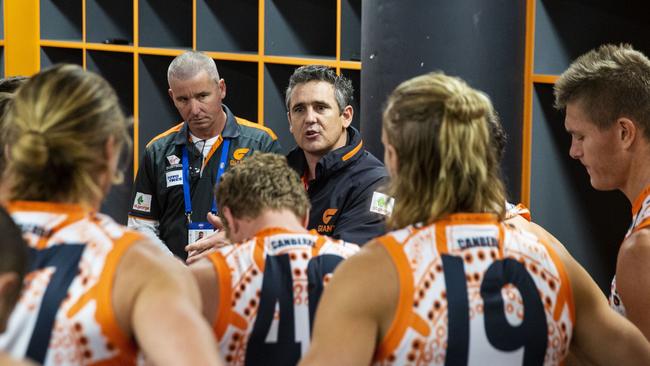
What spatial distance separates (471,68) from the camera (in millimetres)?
3143

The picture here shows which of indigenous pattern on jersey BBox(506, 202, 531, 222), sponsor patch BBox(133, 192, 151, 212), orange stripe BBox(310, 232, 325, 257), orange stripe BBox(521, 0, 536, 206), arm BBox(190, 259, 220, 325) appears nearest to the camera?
arm BBox(190, 259, 220, 325)

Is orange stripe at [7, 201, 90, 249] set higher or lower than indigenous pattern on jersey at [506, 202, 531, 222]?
higher

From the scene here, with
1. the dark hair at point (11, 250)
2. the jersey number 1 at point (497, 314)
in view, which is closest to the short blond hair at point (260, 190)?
the jersey number 1 at point (497, 314)

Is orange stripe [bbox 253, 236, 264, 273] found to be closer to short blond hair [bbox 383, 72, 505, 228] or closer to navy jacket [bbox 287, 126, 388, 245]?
short blond hair [bbox 383, 72, 505, 228]

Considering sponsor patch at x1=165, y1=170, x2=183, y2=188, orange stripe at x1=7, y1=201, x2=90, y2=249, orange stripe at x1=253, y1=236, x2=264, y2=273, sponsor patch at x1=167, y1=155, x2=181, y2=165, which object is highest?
orange stripe at x1=7, y1=201, x2=90, y2=249

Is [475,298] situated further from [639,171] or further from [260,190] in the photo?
[639,171]

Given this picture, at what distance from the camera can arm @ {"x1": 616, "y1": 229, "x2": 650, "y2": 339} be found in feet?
6.40

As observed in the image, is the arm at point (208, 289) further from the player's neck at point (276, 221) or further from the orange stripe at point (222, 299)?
the player's neck at point (276, 221)

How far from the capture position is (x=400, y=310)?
5.13 feet

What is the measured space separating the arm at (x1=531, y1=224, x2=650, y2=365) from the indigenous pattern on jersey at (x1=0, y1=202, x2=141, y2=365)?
0.76 metres

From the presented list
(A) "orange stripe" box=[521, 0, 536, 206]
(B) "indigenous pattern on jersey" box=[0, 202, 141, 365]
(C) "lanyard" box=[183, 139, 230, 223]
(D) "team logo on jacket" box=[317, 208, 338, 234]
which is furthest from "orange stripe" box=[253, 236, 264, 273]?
(C) "lanyard" box=[183, 139, 230, 223]

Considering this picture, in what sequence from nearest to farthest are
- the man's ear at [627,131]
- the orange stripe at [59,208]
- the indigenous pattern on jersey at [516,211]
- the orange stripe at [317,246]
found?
the orange stripe at [59,208] → the orange stripe at [317,246] → the man's ear at [627,131] → the indigenous pattern on jersey at [516,211]

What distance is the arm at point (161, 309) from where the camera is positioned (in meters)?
1.34

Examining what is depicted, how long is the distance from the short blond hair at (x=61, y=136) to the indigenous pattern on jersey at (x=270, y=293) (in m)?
0.43
